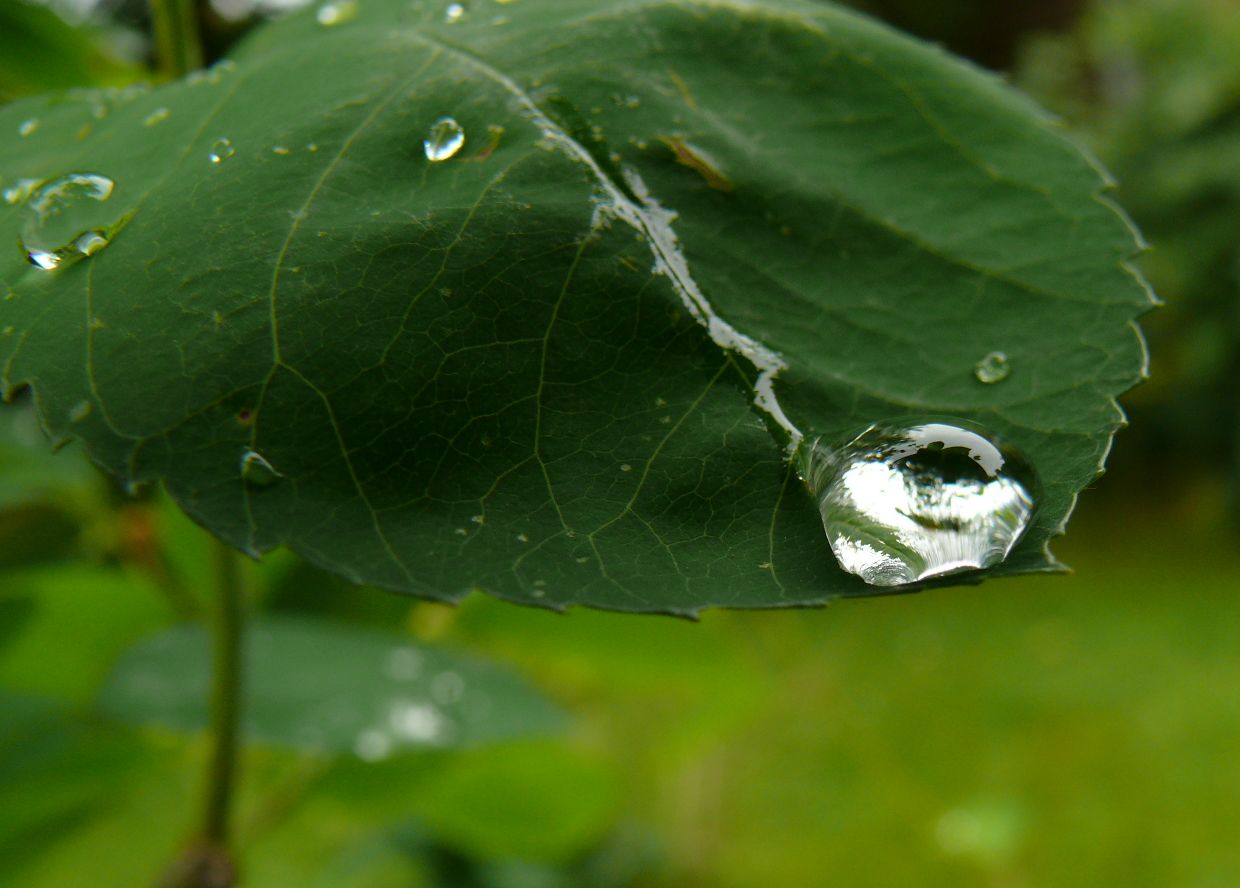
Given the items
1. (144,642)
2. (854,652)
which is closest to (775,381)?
(144,642)

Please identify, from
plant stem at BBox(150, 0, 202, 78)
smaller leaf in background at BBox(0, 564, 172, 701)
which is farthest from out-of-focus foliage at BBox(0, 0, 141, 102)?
smaller leaf in background at BBox(0, 564, 172, 701)

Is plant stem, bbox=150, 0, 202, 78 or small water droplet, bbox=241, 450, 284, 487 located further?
plant stem, bbox=150, 0, 202, 78

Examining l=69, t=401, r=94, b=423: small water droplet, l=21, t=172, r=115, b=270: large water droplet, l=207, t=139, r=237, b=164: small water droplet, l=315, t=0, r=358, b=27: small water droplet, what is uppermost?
l=315, t=0, r=358, b=27: small water droplet

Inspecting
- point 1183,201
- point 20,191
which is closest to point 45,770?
point 20,191

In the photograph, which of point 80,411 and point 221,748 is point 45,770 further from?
point 80,411

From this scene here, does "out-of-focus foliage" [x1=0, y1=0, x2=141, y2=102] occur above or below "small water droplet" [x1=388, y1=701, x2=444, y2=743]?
above

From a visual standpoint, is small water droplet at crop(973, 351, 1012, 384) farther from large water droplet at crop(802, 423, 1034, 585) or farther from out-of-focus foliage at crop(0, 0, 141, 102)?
out-of-focus foliage at crop(0, 0, 141, 102)

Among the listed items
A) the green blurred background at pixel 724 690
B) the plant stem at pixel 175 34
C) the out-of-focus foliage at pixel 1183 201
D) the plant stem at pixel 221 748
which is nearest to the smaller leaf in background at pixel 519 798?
the green blurred background at pixel 724 690
